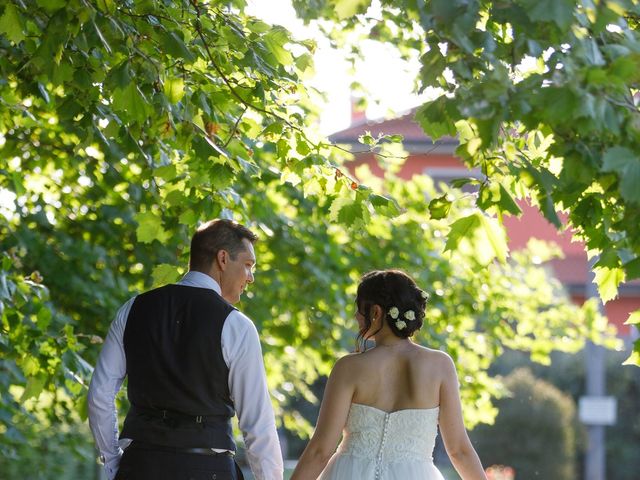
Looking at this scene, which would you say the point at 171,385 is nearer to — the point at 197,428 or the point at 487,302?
the point at 197,428

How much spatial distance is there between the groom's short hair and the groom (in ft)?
0.27

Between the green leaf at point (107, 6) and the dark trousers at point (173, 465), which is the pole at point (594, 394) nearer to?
the dark trousers at point (173, 465)

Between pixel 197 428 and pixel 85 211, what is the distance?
20.2ft

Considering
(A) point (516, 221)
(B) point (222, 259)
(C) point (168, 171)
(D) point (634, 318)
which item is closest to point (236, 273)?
(B) point (222, 259)

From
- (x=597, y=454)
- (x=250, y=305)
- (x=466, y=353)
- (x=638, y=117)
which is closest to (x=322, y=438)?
(x=638, y=117)

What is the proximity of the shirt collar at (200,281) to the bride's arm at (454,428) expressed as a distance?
100 cm

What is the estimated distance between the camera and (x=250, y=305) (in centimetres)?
1043

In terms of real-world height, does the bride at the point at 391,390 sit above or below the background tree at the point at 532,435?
below

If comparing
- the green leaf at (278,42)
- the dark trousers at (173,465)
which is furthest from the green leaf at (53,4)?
the dark trousers at (173,465)

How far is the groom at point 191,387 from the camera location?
14.8 feet

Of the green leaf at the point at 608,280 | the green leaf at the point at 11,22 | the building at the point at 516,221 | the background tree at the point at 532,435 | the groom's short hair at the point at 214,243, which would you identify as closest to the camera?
the green leaf at the point at 608,280

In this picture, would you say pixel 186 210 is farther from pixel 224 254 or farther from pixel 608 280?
pixel 608 280

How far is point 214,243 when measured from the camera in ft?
15.6

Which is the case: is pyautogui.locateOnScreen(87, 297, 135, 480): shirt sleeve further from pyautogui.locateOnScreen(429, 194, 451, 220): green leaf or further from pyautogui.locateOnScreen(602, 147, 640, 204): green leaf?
pyautogui.locateOnScreen(602, 147, 640, 204): green leaf
